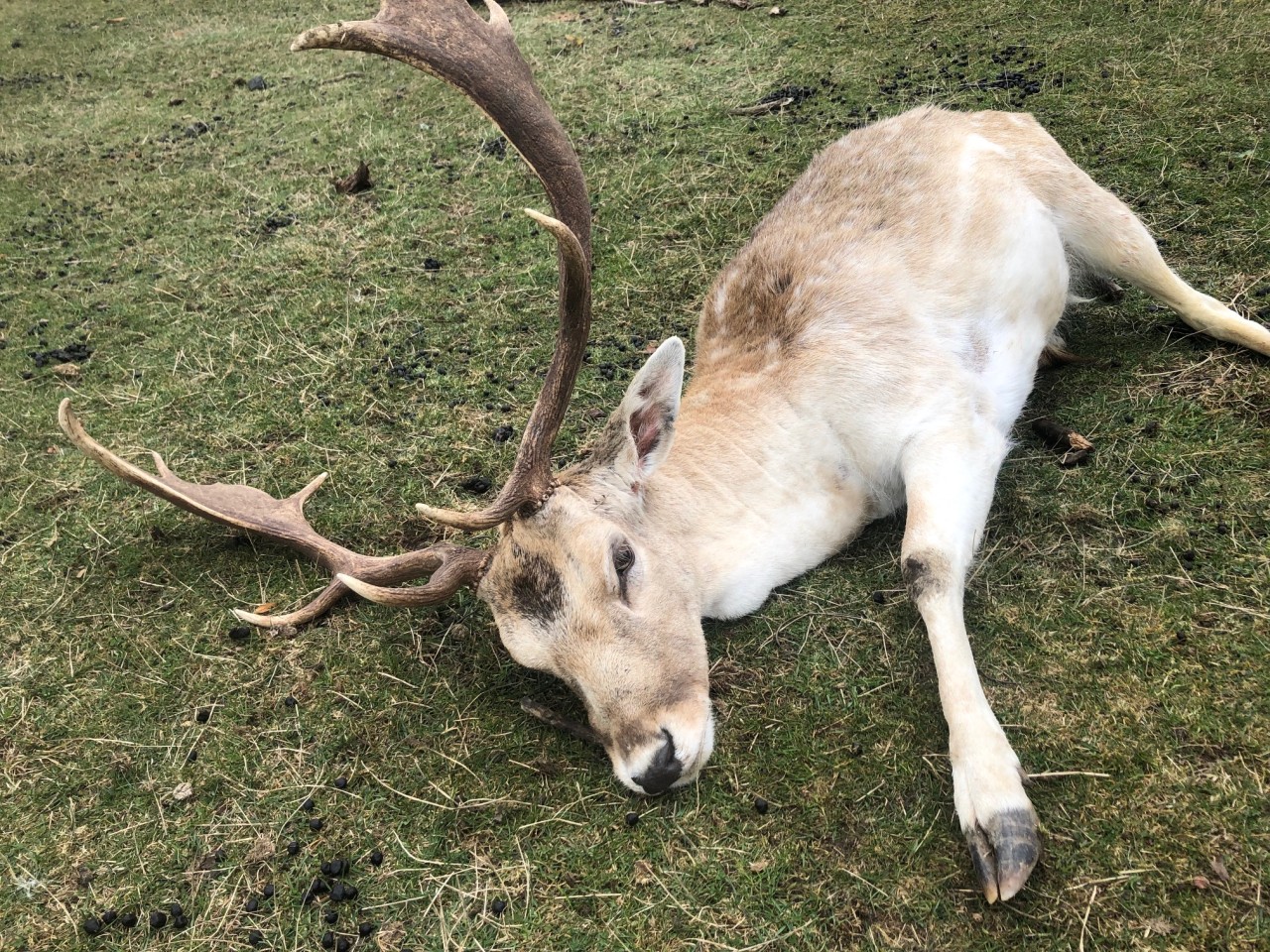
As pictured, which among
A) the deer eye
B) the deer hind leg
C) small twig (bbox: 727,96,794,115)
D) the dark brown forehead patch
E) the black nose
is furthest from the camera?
small twig (bbox: 727,96,794,115)

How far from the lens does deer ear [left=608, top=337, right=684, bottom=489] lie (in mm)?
3705

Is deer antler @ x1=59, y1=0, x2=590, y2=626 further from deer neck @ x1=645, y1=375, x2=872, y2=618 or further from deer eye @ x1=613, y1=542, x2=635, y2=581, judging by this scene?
deer neck @ x1=645, y1=375, x2=872, y2=618

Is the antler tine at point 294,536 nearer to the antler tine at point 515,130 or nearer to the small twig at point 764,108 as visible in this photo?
the antler tine at point 515,130

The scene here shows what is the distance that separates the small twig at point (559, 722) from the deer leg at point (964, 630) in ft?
4.42

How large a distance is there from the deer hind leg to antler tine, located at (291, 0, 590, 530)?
2.81 metres

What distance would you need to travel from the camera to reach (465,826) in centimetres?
345

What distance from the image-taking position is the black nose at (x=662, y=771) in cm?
314

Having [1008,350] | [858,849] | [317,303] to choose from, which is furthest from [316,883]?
[317,303]

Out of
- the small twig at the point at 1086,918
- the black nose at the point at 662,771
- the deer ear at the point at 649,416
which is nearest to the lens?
the small twig at the point at 1086,918

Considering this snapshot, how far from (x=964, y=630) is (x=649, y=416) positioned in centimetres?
158

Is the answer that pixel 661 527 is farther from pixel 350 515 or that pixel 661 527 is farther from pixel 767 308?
pixel 350 515

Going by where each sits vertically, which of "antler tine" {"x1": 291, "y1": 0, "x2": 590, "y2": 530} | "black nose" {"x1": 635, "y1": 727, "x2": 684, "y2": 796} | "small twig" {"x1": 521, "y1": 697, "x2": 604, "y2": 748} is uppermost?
"antler tine" {"x1": 291, "y1": 0, "x2": 590, "y2": 530}

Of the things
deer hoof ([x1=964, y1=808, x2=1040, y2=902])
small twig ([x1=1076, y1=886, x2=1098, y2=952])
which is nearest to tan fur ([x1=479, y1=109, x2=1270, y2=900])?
deer hoof ([x1=964, y1=808, x2=1040, y2=902])

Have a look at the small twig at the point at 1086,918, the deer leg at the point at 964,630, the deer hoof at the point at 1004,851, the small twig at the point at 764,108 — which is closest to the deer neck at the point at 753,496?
the deer leg at the point at 964,630
